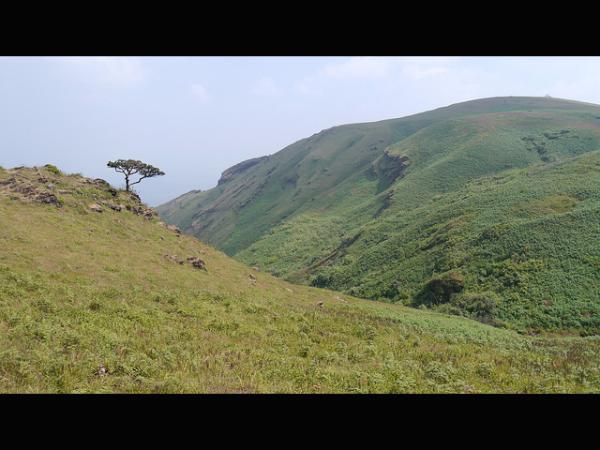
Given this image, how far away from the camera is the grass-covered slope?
12398mm

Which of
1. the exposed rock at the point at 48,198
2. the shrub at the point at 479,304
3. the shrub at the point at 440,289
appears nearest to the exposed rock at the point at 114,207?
the exposed rock at the point at 48,198

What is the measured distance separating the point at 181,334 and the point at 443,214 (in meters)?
61.5

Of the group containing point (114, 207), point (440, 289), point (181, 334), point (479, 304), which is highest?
point (114, 207)

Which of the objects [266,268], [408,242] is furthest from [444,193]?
[266,268]

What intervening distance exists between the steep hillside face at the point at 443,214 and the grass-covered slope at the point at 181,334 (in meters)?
10.7

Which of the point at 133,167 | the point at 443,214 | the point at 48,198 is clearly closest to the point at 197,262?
the point at 48,198

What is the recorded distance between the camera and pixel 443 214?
69.0 metres

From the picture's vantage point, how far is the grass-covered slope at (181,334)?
40.7ft

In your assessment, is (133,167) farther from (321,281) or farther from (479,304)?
(479,304)

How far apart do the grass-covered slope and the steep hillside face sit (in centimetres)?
1072

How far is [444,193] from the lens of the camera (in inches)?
3501

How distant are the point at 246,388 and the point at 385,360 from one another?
794cm

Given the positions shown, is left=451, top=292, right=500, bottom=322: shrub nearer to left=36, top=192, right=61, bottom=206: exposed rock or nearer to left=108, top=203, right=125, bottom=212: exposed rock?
left=108, top=203, right=125, bottom=212: exposed rock
